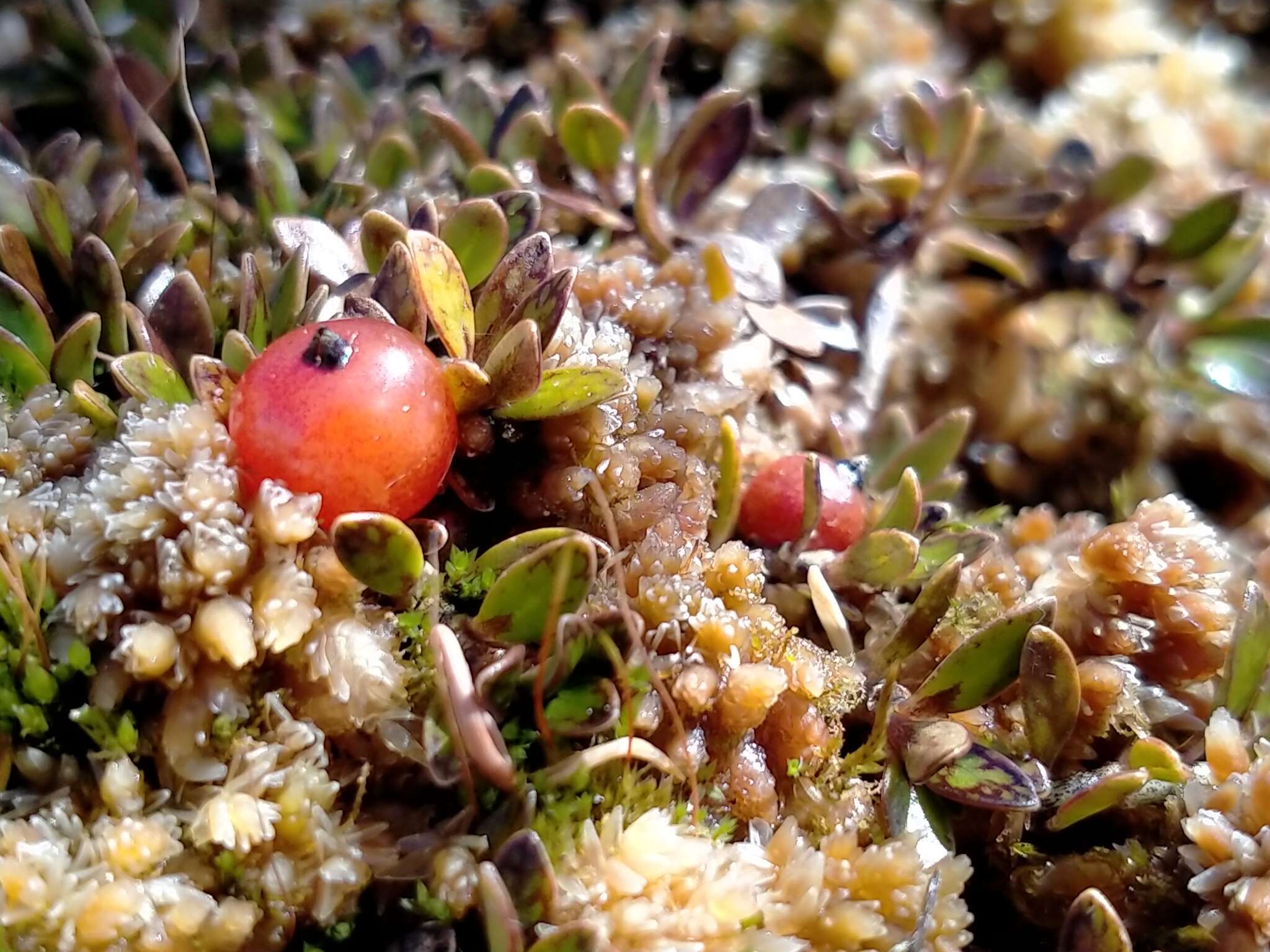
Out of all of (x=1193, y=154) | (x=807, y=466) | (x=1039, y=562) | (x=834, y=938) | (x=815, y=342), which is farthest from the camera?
(x=1193, y=154)

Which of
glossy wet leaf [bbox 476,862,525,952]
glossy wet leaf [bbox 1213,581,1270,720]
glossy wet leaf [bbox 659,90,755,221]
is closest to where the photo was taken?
glossy wet leaf [bbox 476,862,525,952]

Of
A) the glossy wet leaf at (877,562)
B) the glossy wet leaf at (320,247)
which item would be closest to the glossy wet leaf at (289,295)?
the glossy wet leaf at (320,247)

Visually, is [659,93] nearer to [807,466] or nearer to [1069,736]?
[807,466]

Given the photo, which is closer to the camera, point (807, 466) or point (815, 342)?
point (807, 466)

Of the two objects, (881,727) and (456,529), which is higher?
(456,529)

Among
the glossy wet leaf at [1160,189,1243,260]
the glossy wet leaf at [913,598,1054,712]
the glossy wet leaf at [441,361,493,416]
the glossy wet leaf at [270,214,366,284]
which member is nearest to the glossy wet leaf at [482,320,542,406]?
the glossy wet leaf at [441,361,493,416]

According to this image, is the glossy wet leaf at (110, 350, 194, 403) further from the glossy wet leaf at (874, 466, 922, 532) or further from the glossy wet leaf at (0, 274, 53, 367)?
the glossy wet leaf at (874, 466, 922, 532)

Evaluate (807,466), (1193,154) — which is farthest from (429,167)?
(1193,154)
